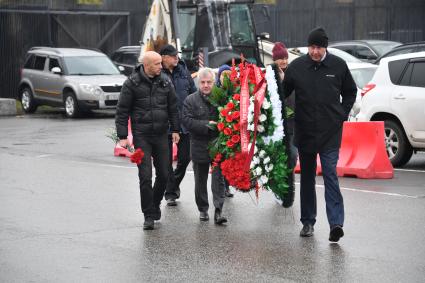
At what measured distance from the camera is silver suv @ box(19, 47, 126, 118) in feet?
88.2

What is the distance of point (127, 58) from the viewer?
3234cm

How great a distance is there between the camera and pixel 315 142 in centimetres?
953

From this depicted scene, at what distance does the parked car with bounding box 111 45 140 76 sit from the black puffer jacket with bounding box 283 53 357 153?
22321 millimetres

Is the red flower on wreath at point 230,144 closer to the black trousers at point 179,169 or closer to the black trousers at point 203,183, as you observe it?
the black trousers at point 203,183

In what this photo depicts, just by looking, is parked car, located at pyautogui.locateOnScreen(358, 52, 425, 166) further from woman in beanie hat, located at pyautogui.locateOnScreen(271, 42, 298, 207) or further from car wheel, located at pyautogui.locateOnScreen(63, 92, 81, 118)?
car wheel, located at pyautogui.locateOnScreen(63, 92, 81, 118)

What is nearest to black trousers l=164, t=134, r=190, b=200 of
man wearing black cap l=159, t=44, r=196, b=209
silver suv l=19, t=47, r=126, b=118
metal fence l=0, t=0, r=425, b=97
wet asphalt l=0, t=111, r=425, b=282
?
man wearing black cap l=159, t=44, r=196, b=209

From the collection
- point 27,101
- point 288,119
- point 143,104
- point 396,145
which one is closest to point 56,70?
point 27,101

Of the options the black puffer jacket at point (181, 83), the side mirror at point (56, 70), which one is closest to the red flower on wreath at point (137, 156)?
the black puffer jacket at point (181, 83)

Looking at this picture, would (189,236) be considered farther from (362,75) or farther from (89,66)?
(89,66)

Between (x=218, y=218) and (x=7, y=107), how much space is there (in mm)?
18844

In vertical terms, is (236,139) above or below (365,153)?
above

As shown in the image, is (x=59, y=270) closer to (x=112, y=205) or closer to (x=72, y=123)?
(x=112, y=205)

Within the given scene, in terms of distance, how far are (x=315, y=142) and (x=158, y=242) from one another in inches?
69.3

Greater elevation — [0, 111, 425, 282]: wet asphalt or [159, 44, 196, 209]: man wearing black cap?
[159, 44, 196, 209]: man wearing black cap
